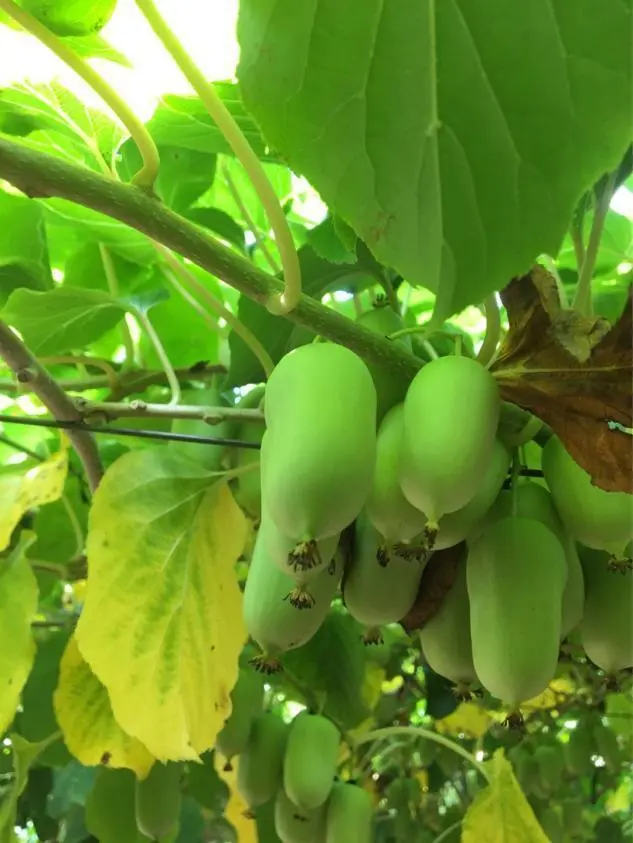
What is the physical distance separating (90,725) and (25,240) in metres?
0.44

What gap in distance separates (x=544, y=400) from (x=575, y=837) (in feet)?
4.57

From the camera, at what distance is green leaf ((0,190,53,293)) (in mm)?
763

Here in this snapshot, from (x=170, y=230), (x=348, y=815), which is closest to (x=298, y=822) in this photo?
(x=348, y=815)

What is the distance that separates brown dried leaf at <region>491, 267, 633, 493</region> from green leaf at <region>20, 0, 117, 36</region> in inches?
9.5

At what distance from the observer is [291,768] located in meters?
0.80

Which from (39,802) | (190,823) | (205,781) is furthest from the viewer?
(39,802)

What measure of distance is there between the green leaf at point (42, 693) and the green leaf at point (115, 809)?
10 centimetres

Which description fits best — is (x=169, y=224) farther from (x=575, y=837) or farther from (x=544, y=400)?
(x=575, y=837)

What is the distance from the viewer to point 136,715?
1.87 ft

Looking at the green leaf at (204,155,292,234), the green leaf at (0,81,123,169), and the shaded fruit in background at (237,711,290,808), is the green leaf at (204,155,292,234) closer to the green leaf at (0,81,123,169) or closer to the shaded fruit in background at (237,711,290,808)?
the green leaf at (0,81,123,169)

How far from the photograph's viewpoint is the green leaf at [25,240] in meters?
0.76

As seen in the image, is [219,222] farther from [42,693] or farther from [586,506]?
[42,693]

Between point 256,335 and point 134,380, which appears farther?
point 134,380

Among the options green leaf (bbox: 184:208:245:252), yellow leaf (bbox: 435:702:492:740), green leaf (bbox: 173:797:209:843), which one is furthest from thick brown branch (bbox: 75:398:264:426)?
yellow leaf (bbox: 435:702:492:740)
